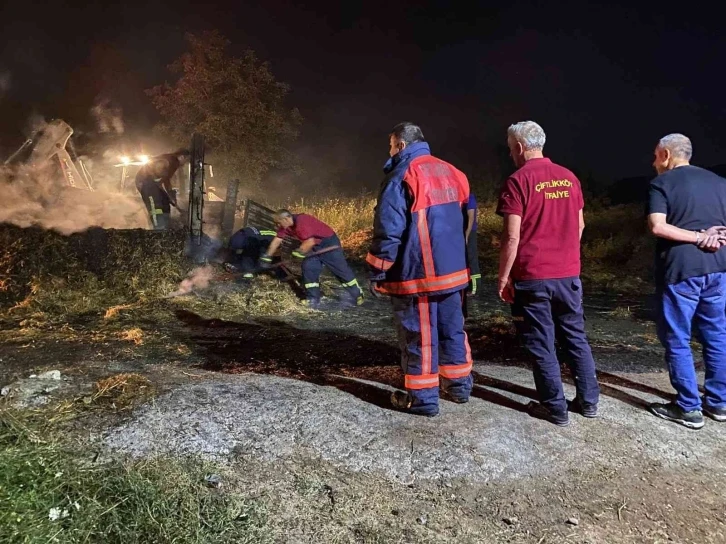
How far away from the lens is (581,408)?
137 inches

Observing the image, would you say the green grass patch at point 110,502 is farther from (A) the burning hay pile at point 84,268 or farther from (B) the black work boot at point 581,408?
(A) the burning hay pile at point 84,268

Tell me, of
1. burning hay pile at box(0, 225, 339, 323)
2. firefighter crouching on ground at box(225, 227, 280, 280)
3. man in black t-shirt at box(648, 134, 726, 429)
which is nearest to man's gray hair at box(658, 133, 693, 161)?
man in black t-shirt at box(648, 134, 726, 429)

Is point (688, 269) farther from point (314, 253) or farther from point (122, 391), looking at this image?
point (314, 253)

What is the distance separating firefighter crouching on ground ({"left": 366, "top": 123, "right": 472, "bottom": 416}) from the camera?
3.21 meters

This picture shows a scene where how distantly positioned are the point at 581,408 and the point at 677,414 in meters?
0.63

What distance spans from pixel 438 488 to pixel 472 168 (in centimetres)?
2446

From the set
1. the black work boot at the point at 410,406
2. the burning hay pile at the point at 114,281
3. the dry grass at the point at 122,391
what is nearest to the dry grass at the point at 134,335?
the burning hay pile at the point at 114,281

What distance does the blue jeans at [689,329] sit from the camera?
3346mm

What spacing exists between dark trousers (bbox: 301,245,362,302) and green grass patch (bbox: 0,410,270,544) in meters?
5.36

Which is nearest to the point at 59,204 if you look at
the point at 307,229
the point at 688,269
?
the point at 307,229

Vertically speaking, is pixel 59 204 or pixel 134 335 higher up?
pixel 59 204

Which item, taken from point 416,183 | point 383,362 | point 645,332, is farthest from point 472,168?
point 416,183

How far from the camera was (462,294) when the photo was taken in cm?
359

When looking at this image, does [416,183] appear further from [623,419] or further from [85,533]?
[85,533]
